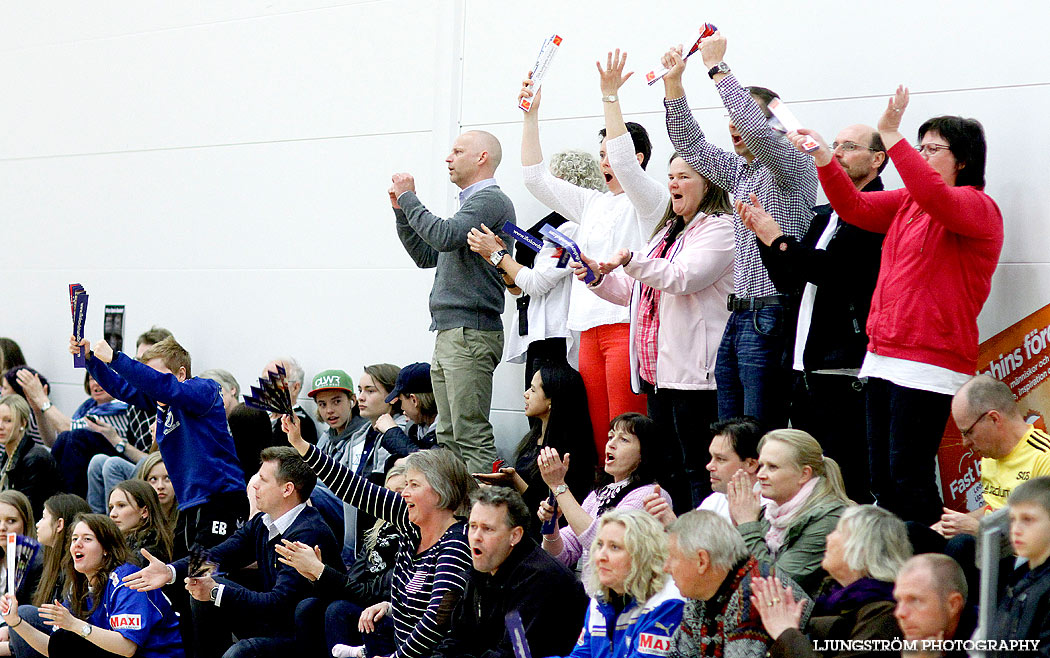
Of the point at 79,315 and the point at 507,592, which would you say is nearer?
the point at 507,592

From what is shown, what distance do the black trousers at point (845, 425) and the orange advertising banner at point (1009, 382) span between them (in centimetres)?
50

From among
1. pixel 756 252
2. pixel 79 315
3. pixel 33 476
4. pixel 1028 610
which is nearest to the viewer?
pixel 1028 610

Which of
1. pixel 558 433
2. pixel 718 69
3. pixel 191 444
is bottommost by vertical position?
pixel 191 444

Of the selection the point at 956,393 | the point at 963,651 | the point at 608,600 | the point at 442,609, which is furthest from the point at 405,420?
the point at 963,651

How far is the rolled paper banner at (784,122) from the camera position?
383cm

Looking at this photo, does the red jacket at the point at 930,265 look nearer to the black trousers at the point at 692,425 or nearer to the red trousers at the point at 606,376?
the black trousers at the point at 692,425

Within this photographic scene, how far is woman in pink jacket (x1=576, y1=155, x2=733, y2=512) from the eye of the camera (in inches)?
177

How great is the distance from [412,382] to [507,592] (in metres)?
2.01

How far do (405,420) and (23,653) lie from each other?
6.57ft

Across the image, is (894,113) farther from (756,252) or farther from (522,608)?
(522,608)

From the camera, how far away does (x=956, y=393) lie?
3738 mm

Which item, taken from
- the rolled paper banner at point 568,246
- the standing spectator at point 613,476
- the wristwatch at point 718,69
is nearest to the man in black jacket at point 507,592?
the standing spectator at point 613,476

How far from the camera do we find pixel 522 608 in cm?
396

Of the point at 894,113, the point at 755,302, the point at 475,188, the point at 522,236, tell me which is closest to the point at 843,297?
the point at 755,302
